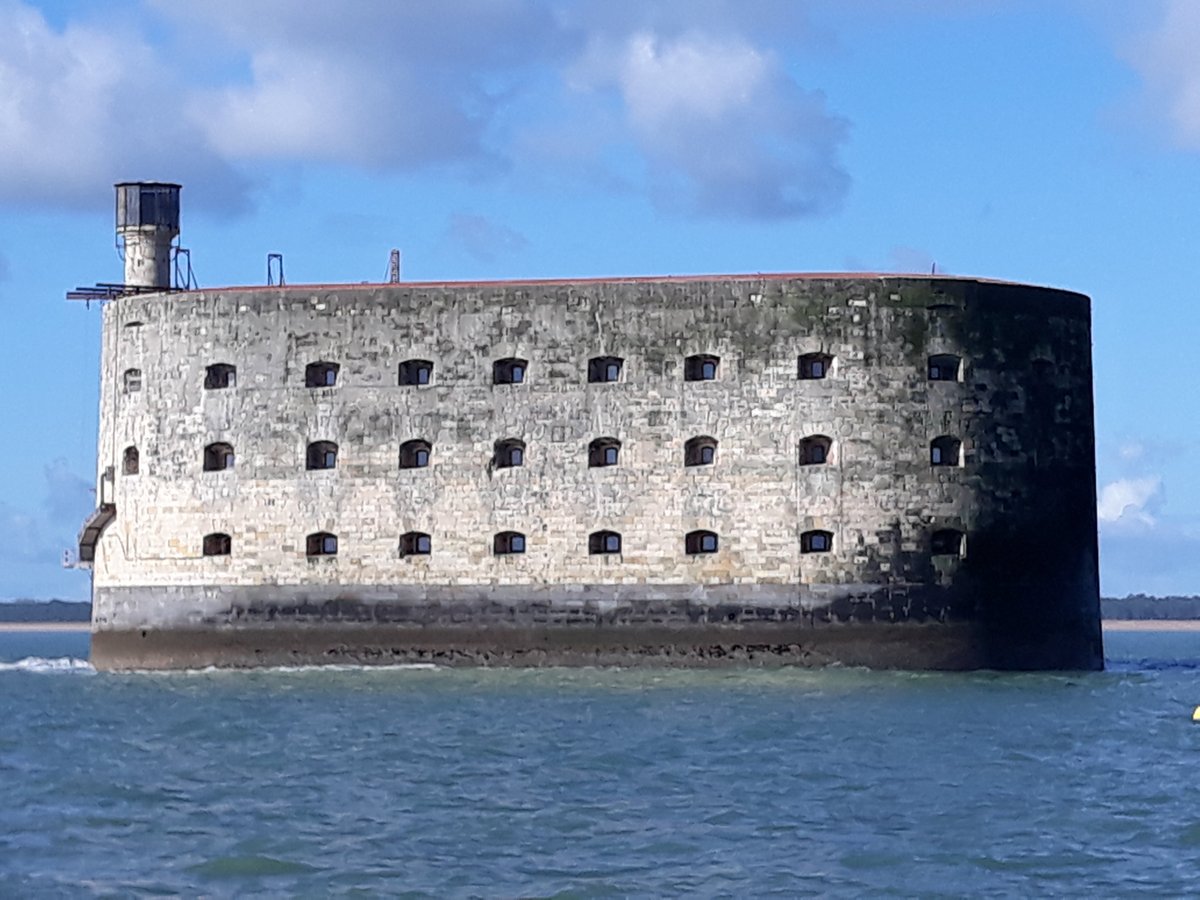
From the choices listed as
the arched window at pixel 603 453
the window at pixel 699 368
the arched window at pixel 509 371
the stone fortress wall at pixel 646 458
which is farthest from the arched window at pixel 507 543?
the window at pixel 699 368

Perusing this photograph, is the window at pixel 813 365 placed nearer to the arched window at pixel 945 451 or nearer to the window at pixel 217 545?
the arched window at pixel 945 451

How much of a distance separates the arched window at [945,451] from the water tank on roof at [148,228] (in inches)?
547

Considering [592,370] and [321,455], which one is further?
[321,455]

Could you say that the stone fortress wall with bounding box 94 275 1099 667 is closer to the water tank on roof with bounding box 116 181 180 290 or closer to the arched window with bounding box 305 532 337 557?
the arched window with bounding box 305 532 337 557

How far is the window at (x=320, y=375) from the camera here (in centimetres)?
3569

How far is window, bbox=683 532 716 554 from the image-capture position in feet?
112

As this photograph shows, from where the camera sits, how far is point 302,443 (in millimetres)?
35594

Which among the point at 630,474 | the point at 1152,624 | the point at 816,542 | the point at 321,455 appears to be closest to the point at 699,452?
the point at 630,474

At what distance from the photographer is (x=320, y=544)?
3566 centimetres

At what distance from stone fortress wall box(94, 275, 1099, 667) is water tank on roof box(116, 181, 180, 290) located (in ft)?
11.6

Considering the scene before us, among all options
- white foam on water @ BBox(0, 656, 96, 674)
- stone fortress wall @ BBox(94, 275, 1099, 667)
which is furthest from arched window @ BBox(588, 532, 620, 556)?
white foam on water @ BBox(0, 656, 96, 674)

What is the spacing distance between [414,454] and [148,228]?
7700 mm

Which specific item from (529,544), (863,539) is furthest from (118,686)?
(863,539)

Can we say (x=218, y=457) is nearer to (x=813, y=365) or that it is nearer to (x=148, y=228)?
(x=148, y=228)
